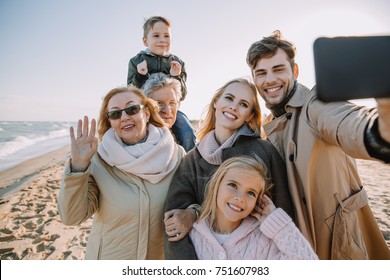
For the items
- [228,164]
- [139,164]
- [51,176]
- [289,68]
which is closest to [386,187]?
[289,68]

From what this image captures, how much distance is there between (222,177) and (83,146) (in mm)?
932

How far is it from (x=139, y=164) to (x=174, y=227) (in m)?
0.49

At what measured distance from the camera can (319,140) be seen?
4.87 feet

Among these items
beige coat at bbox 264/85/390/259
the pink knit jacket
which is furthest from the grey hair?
the pink knit jacket

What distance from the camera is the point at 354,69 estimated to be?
751 millimetres

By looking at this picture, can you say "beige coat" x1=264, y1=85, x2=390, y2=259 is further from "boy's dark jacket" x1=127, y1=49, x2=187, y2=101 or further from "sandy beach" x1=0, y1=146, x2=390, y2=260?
"sandy beach" x1=0, y1=146, x2=390, y2=260

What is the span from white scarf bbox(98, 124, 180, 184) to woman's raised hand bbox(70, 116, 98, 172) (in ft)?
0.48

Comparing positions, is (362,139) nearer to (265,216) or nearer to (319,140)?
(319,140)

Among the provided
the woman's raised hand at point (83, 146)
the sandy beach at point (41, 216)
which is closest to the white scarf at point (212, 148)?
the woman's raised hand at point (83, 146)

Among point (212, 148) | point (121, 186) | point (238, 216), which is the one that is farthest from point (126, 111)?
point (238, 216)

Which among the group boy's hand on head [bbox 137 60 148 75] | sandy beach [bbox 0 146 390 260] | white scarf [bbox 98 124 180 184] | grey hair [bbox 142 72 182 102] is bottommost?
sandy beach [bbox 0 146 390 260]

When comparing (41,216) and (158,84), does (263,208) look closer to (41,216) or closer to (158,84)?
(158,84)

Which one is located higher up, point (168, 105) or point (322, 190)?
point (168, 105)

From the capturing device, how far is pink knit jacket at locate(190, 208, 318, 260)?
147cm
